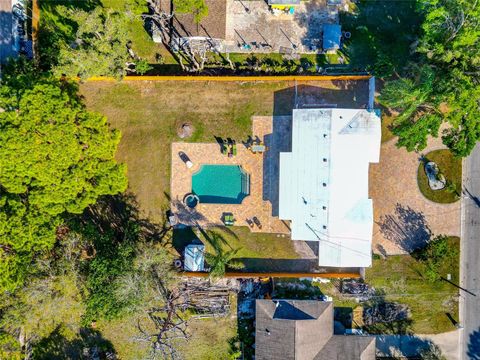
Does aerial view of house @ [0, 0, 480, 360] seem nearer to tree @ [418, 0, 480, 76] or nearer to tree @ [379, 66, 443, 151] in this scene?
tree @ [379, 66, 443, 151]

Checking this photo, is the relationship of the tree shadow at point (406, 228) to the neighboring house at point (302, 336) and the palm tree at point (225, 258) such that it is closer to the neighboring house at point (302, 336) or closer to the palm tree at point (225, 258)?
the neighboring house at point (302, 336)

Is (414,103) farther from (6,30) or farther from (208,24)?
(6,30)

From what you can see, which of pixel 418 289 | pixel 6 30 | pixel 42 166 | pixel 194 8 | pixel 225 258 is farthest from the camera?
pixel 6 30

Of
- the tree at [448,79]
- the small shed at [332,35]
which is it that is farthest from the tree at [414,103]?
the small shed at [332,35]

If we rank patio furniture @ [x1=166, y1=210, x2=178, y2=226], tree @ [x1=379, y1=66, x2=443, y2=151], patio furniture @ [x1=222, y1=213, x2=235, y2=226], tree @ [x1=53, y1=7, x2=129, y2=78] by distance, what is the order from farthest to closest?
patio furniture @ [x1=166, y1=210, x2=178, y2=226] < patio furniture @ [x1=222, y1=213, x2=235, y2=226] < tree @ [x1=53, y1=7, x2=129, y2=78] < tree @ [x1=379, y1=66, x2=443, y2=151]

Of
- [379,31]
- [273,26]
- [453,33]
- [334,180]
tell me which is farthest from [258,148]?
[453,33]

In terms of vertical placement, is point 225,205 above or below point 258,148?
below

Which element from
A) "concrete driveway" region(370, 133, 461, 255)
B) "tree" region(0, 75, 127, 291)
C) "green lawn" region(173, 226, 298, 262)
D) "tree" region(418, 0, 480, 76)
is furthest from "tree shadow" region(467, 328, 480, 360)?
"tree" region(0, 75, 127, 291)
